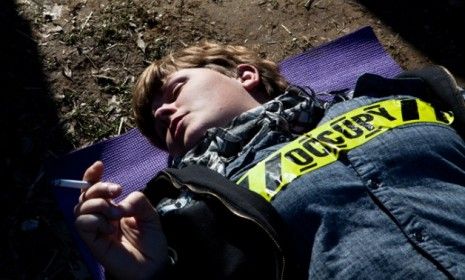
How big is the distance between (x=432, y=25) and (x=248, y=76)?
51.6 inches

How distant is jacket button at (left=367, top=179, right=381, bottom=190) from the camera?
1964 millimetres

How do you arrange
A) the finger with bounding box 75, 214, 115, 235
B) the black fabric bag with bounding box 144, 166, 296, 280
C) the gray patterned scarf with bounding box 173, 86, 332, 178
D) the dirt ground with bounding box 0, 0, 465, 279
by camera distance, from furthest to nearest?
the dirt ground with bounding box 0, 0, 465, 279 < the gray patterned scarf with bounding box 173, 86, 332, 178 < the black fabric bag with bounding box 144, 166, 296, 280 < the finger with bounding box 75, 214, 115, 235

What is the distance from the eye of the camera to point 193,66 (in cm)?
253

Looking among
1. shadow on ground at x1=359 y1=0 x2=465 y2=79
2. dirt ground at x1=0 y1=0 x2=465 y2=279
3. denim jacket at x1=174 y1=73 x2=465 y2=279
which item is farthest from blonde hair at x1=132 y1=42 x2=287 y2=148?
shadow on ground at x1=359 y1=0 x2=465 y2=79

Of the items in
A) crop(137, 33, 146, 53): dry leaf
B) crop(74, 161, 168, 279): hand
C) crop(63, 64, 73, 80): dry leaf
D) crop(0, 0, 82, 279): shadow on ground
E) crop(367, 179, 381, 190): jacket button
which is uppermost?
crop(367, 179, 381, 190): jacket button

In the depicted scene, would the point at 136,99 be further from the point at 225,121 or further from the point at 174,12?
the point at 174,12

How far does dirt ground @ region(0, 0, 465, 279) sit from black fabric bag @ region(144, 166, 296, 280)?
30.5 inches

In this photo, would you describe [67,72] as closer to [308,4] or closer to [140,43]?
[140,43]

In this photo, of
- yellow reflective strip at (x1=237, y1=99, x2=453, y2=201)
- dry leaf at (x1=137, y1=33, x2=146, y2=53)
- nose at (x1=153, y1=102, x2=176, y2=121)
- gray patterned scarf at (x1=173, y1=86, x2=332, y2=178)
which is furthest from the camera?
dry leaf at (x1=137, y1=33, x2=146, y2=53)

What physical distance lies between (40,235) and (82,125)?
0.56 meters

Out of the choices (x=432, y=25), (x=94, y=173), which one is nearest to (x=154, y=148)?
(x=94, y=173)

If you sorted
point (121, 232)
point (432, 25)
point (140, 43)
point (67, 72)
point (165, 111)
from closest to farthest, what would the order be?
point (121, 232) < point (165, 111) < point (67, 72) < point (140, 43) < point (432, 25)

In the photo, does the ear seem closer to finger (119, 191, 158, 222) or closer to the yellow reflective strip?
the yellow reflective strip

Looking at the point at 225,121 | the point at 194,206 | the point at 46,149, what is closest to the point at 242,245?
the point at 194,206
